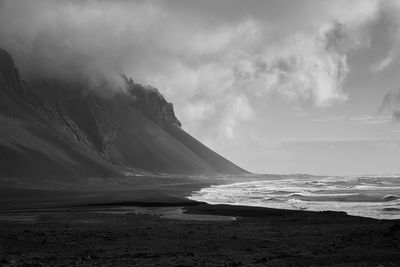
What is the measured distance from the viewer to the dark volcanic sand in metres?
25.7

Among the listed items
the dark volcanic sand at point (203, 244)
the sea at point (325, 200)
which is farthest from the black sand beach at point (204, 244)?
the sea at point (325, 200)

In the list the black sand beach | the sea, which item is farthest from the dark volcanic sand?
the sea

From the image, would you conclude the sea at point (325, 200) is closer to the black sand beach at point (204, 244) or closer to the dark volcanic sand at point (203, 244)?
the black sand beach at point (204, 244)

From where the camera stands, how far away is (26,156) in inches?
6609

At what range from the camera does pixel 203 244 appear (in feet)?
107

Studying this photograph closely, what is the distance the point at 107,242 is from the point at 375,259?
17.4 metres

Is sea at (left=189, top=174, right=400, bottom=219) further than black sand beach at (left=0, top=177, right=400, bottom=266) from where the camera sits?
Yes

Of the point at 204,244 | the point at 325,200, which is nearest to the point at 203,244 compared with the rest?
the point at 204,244

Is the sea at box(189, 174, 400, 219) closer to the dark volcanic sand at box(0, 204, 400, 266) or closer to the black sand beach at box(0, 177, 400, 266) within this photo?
the black sand beach at box(0, 177, 400, 266)

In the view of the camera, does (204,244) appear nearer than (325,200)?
Yes

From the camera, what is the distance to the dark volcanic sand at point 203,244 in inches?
1011

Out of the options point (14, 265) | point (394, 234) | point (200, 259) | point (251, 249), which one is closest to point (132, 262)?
point (200, 259)

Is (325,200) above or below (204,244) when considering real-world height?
above

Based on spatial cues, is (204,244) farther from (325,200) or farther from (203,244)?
(325,200)
